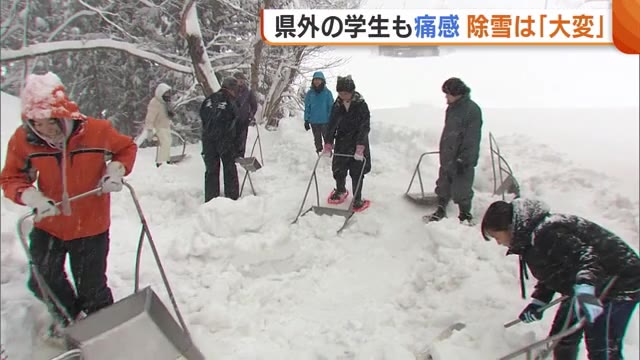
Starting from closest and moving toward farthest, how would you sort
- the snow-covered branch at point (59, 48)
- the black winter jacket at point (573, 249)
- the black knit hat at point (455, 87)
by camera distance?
the black winter jacket at point (573, 249), the black knit hat at point (455, 87), the snow-covered branch at point (59, 48)

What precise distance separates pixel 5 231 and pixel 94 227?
50.1 inches

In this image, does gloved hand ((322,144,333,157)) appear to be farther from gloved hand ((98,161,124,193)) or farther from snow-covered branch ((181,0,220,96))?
snow-covered branch ((181,0,220,96))

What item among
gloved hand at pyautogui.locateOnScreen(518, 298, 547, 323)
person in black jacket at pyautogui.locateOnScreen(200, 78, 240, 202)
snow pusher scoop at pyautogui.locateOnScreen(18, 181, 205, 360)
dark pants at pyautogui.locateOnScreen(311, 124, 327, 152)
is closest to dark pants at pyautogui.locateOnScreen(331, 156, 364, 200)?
person in black jacket at pyautogui.locateOnScreen(200, 78, 240, 202)

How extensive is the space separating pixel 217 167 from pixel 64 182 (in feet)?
10.8

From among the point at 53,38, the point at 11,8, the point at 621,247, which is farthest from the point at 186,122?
the point at 621,247

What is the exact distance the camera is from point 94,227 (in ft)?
9.34

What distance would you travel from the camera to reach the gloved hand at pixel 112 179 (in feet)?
8.86

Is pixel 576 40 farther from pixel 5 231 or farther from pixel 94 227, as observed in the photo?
pixel 5 231

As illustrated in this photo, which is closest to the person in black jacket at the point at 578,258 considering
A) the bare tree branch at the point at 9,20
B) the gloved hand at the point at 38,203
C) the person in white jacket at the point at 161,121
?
the gloved hand at the point at 38,203

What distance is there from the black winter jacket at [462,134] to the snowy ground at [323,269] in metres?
0.80

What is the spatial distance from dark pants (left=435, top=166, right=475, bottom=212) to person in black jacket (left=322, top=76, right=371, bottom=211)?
1.00 meters

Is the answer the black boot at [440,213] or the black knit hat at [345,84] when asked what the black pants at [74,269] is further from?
the black boot at [440,213]

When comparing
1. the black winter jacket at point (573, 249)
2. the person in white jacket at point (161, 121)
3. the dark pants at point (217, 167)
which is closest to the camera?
the black winter jacket at point (573, 249)

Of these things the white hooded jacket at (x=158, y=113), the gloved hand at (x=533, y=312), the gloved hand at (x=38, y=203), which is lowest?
the gloved hand at (x=533, y=312)
